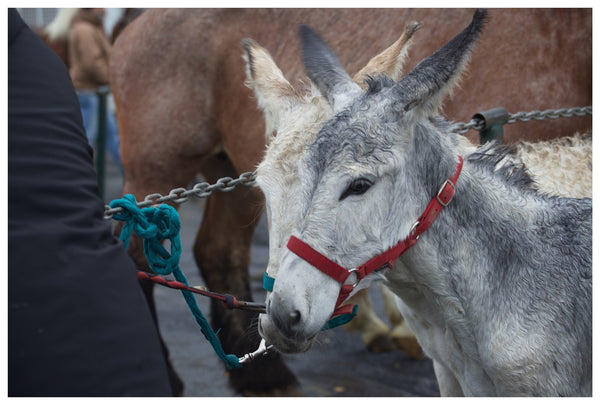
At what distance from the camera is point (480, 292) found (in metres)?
2.02

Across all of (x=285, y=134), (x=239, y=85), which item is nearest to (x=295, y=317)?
(x=285, y=134)

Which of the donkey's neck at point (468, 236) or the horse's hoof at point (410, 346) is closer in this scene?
the donkey's neck at point (468, 236)

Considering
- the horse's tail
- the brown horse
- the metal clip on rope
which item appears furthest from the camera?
the horse's tail

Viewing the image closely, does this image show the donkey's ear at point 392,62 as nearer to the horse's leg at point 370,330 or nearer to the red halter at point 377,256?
the red halter at point 377,256

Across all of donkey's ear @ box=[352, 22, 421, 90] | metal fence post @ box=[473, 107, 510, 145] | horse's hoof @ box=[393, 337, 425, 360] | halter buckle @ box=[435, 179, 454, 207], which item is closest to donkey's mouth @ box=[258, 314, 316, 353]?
halter buckle @ box=[435, 179, 454, 207]

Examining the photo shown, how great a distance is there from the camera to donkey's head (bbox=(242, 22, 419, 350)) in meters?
2.06

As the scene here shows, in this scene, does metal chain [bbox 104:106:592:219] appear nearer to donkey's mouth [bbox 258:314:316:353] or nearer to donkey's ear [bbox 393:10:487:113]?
donkey's ear [bbox 393:10:487:113]

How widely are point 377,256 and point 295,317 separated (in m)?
0.33

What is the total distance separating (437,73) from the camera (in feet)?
5.96

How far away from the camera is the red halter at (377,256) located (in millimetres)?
1746

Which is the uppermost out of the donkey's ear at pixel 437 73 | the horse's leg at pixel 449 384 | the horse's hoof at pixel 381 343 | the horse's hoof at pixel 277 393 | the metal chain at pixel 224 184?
the donkey's ear at pixel 437 73

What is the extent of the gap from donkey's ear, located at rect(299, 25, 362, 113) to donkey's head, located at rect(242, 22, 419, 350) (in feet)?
0.31

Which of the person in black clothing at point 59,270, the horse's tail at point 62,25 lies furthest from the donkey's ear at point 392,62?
the horse's tail at point 62,25

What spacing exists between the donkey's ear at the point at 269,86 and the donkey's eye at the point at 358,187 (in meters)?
0.73
